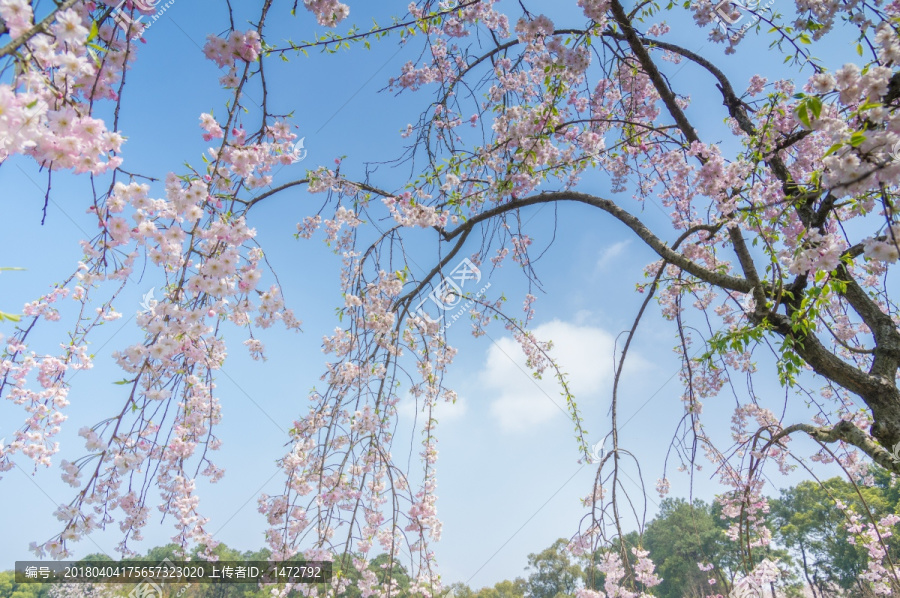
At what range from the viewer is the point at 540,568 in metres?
25.8

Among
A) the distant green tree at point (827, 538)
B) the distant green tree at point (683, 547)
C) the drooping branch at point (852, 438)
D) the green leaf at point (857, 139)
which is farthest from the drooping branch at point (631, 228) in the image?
the distant green tree at point (683, 547)

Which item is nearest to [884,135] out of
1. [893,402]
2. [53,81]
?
[893,402]

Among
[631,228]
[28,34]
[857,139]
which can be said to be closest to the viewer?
[28,34]

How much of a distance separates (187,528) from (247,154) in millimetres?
2937

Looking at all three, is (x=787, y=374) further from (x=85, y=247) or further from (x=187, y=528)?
(x=187, y=528)

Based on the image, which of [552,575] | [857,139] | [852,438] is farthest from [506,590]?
[857,139]

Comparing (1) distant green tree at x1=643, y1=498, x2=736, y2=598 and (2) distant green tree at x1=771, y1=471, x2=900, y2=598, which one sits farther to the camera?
(1) distant green tree at x1=643, y1=498, x2=736, y2=598
